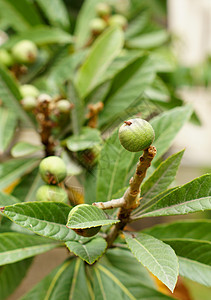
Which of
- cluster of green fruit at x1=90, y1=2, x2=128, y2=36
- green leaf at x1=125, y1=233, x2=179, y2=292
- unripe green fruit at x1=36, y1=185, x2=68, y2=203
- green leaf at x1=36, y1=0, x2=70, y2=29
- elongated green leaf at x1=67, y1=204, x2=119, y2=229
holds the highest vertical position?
green leaf at x1=36, y1=0, x2=70, y2=29

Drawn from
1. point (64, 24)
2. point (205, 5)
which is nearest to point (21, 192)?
point (64, 24)

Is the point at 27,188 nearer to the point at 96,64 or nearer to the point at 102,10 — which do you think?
the point at 96,64

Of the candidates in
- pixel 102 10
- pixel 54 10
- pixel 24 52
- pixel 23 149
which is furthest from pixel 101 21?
pixel 23 149

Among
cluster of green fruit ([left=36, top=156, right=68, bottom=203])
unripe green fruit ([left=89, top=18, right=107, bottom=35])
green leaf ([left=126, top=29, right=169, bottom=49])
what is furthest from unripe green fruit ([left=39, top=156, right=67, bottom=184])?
green leaf ([left=126, top=29, right=169, bottom=49])

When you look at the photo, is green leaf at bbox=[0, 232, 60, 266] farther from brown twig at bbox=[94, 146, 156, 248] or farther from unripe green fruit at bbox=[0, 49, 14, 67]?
unripe green fruit at bbox=[0, 49, 14, 67]

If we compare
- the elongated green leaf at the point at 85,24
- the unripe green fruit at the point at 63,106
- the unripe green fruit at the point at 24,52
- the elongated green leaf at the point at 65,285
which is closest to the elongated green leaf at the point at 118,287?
the elongated green leaf at the point at 65,285

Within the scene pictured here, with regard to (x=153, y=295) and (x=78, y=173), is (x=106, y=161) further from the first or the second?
(x=153, y=295)
